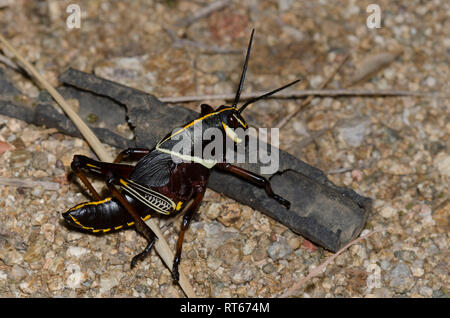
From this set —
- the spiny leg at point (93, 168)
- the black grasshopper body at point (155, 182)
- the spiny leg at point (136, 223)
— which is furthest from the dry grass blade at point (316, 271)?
the spiny leg at point (93, 168)

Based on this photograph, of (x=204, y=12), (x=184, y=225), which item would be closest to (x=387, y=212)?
(x=184, y=225)

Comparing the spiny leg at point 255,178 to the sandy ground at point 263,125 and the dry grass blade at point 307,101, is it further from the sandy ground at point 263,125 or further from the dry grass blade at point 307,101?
the dry grass blade at point 307,101

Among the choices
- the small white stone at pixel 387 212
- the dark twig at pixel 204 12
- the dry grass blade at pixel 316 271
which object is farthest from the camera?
the dark twig at pixel 204 12

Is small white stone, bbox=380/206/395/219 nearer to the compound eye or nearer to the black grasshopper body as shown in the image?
the black grasshopper body

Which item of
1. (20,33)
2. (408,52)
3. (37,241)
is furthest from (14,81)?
(408,52)
